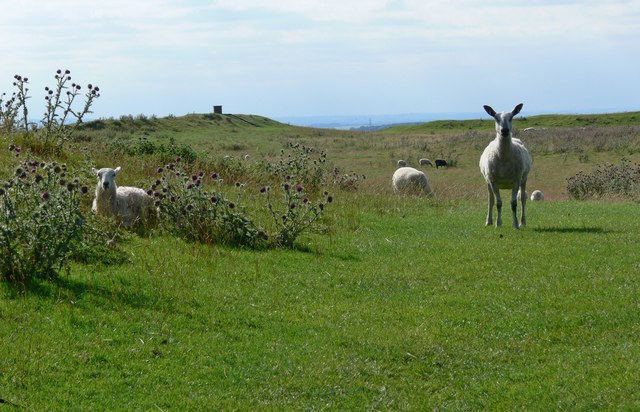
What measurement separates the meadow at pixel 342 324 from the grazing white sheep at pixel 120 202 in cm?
61

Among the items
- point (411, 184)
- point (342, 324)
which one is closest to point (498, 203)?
point (342, 324)

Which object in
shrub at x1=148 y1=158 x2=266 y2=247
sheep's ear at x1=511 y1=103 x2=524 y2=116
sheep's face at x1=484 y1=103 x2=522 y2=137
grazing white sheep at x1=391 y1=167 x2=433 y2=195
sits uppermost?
sheep's ear at x1=511 y1=103 x2=524 y2=116

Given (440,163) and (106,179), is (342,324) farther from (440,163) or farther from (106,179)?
(440,163)

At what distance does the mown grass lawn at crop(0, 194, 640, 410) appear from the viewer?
7.07m

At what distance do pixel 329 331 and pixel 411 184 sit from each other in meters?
16.4

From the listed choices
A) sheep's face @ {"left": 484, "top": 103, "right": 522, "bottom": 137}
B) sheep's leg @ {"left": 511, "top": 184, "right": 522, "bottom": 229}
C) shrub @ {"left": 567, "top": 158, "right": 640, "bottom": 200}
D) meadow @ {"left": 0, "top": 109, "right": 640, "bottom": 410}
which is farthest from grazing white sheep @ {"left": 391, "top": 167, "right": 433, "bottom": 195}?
meadow @ {"left": 0, "top": 109, "right": 640, "bottom": 410}

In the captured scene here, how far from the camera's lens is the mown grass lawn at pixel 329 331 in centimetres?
707

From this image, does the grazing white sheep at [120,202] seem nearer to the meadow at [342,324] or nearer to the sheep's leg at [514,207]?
the meadow at [342,324]

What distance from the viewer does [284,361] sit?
7.80 meters

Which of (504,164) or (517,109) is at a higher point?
(517,109)

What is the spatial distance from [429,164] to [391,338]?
33344 mm

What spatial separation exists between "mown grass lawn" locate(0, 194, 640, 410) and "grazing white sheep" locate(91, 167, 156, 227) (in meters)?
0.96

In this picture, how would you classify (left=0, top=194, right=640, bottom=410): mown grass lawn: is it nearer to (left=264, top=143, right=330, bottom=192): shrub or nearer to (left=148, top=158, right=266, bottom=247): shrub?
(left=148, top=158, right=266, bottom=247): shrub

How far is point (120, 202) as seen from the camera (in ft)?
44.6
